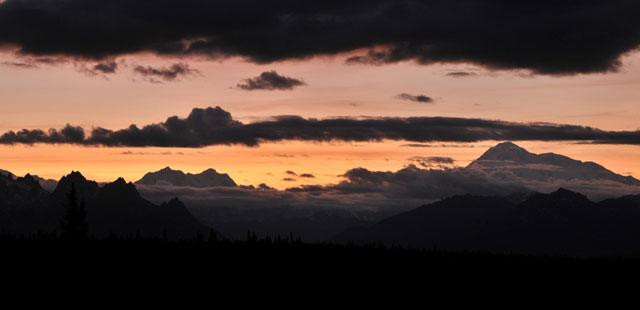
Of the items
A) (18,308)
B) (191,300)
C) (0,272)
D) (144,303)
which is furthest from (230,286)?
(18,308)

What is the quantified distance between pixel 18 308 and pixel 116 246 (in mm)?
58471

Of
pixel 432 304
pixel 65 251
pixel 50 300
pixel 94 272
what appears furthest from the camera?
pixel 432 304

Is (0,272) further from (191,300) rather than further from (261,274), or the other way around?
(261,274)

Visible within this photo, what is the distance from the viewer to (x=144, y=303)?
158 meters

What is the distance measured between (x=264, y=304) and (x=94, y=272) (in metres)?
29.2

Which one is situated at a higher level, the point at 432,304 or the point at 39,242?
the point at 39,242

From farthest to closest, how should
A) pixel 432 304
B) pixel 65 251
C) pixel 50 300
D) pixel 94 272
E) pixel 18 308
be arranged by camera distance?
pixel 432 304 → pixel 65 251 → pixel 94 272 → pixel 50 300 → pixel 18 308

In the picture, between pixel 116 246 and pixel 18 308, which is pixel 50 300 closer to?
pixel 18 308

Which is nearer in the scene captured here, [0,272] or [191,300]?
[0,272]

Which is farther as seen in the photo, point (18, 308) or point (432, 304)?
point (432, 304)

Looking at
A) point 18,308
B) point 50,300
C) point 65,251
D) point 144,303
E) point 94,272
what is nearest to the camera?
point 18,308

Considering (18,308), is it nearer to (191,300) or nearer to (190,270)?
(191,300)

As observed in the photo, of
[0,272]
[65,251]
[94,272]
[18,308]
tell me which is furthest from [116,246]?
[18,308]

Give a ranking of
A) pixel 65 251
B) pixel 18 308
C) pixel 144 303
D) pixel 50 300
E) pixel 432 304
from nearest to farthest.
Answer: pixel 18 308
pixel 50 300
pixel 144 303
pixel 65 251
pixel 432 304
